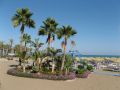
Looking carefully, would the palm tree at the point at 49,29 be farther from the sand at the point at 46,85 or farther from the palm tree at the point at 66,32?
the sand at the point at 46,85

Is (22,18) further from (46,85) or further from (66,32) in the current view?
(46,85)

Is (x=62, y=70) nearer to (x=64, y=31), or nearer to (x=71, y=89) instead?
(x=64, y=31)

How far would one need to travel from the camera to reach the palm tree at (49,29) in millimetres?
33156

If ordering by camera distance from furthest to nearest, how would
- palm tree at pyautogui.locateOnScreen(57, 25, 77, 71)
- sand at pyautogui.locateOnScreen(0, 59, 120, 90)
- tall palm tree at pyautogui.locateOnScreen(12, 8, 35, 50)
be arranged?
tall palm tree at pyautogui.locateOnScreen(12, 8, 35, 50), palm tree at pyautogui.locateOnScreen(57, 25, 77, 71), sand at pyautogui.locateOnScreen(0, 59, 120, 90)

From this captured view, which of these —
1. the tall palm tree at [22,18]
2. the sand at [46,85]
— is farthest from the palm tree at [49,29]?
the sand at [46,85]

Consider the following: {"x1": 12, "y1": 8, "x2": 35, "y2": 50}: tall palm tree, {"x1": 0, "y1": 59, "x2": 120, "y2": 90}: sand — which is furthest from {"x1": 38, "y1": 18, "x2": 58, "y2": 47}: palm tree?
{"x1": 0, "y1": 59, "x2": 120, "y2": 90}: sand

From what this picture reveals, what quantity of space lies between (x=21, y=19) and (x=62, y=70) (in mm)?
11084

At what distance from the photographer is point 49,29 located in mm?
33594

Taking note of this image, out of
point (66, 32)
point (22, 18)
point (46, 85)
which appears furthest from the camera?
point (22, 18)

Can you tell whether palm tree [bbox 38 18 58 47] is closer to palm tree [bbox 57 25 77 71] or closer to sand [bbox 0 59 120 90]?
palm tree [bbox 57 25 77 71]

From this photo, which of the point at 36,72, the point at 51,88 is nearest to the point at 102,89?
the point at 51,88

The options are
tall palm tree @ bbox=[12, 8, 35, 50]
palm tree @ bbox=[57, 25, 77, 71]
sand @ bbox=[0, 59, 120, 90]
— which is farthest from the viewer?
tall palm tree @ bbox=[12, 8, 35, 50]

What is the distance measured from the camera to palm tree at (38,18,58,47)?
33156 mm

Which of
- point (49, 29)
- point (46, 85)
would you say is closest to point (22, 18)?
point (49, 29)
